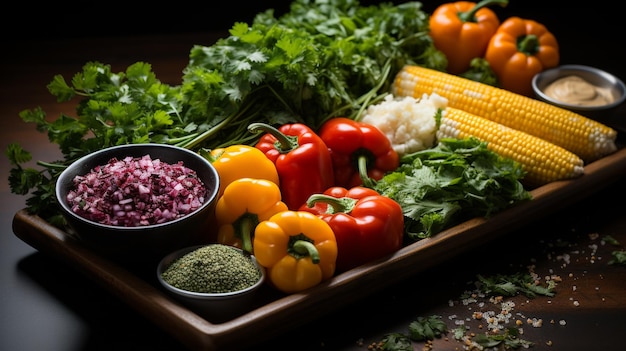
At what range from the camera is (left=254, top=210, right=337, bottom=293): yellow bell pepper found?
100 inches

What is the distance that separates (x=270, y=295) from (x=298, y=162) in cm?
60

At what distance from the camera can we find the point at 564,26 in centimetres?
515

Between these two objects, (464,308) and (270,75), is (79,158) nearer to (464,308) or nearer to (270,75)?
(270,75)

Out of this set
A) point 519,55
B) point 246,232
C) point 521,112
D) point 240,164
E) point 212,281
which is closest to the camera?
point 212,281

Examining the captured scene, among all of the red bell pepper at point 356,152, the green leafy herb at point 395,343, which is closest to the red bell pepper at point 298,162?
the red bell pepper at point 356,152

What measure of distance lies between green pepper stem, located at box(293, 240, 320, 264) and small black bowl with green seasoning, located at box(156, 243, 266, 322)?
133 mm

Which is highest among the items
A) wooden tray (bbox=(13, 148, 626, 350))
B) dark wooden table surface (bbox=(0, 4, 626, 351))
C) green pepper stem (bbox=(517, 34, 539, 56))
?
green pepper stem (bbox=(517, 34, 539, 56))

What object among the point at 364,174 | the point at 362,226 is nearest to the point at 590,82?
the point at 364,174

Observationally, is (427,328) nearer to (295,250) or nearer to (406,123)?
(295,250)

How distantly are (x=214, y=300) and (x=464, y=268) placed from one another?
0.99m

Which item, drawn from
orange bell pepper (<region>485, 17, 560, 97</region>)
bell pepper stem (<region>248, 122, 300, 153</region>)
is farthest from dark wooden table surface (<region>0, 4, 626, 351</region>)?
orange bell pepper (<region>485, 17, 560, 97</region>)

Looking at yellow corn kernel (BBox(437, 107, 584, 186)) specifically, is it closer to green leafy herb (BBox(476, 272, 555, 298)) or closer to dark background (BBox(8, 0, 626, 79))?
green leafy herb (BBox(476, 272, 555, 298))

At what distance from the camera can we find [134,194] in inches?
102

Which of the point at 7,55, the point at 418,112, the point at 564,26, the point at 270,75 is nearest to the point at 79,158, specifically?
the point at 270,75
